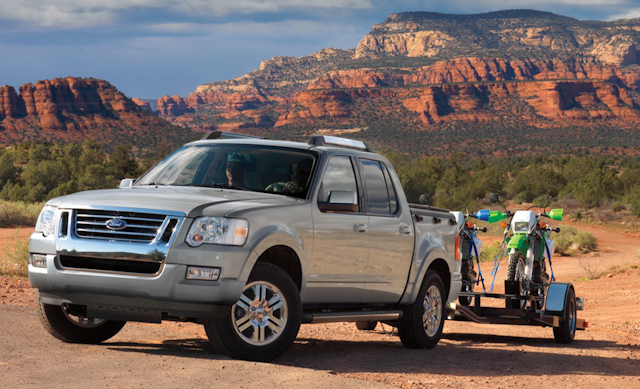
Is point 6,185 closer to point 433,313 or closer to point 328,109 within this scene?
point 433,313

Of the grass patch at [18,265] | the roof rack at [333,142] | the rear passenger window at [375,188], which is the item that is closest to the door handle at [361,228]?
the rear passenger window at [375,188]

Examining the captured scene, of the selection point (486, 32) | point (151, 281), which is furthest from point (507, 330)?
point (486, 32)

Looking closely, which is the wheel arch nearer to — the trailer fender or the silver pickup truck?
the silver pickup truck

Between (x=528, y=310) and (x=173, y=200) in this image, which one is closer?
(x=173, y=200)

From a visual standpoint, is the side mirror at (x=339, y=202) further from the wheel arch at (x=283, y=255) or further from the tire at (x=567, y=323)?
the tire at (x=567, y=323)

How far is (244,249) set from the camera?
7055 millimetres

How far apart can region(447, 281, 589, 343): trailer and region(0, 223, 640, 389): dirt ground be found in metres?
0.27

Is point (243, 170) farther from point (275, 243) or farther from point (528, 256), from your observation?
point (528, 256)

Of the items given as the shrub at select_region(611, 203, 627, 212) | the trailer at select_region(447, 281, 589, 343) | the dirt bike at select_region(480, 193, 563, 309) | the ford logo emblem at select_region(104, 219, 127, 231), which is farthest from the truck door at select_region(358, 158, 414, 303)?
the shrub at select_region(611, 203, 627, 212)

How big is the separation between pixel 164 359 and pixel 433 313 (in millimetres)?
3601

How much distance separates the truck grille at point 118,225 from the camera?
7004mm

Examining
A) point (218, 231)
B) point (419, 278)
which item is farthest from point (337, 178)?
point (218, 231)

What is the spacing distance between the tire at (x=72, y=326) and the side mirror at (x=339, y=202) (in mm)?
2293

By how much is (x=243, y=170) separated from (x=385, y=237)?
5.14ft
